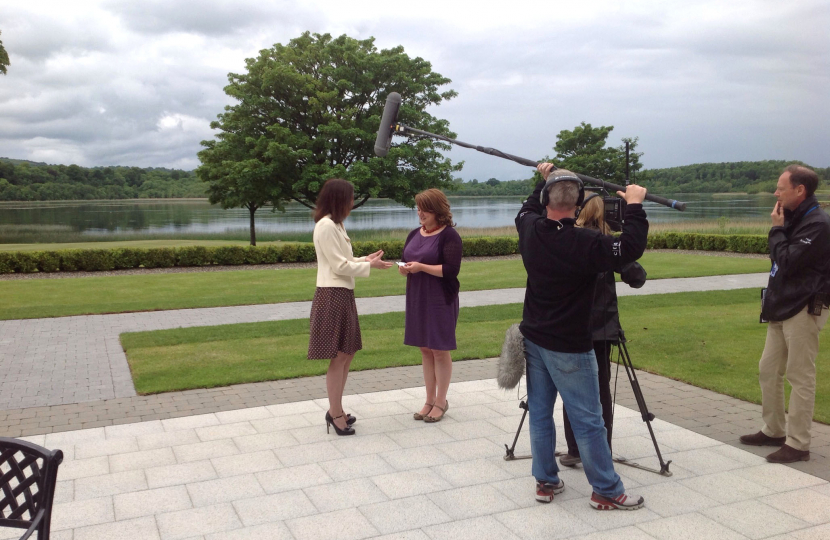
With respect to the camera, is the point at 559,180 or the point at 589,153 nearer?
the point at 559,180

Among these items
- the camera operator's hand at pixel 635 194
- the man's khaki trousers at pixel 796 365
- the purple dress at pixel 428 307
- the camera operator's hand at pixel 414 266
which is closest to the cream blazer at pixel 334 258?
the camera operator's hand at pixel 414 266

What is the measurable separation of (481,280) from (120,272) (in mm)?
10711

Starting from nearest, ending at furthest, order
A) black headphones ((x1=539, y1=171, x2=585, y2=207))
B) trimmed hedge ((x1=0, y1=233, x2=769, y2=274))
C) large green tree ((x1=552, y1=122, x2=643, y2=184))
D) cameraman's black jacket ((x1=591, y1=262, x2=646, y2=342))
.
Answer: black headphones ((x1=539, y1=171, x2=585, y2=207)), cameraman's black jacket ((x1=591, y1=262, x2=646, y2=342)), trimmed hedge ((x1=0, y1=233, x2=769, y2=274)), large green tree ((x1=552, y1=122, x2=643, y2=184))

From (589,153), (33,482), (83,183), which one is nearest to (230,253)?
(33,482)

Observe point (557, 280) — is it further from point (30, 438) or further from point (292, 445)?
point (30, 438)

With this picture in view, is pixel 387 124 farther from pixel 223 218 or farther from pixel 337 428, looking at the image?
pixel 223 218

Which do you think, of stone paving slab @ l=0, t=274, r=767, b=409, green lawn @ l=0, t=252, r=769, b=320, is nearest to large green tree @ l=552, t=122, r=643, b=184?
green lawn @ l=0, t=252, r=769, b=320

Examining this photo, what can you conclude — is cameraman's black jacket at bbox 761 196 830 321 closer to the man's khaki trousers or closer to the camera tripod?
the man's khaki trousers

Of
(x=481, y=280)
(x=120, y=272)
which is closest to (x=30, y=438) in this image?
(x=481, y=280)

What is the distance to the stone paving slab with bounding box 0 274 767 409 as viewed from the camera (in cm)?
685

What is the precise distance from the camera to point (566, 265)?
141 inches

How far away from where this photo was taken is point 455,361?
26.5 ft

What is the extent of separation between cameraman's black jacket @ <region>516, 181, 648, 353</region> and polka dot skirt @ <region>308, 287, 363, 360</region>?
1.74 metres

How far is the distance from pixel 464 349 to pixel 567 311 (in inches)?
197
